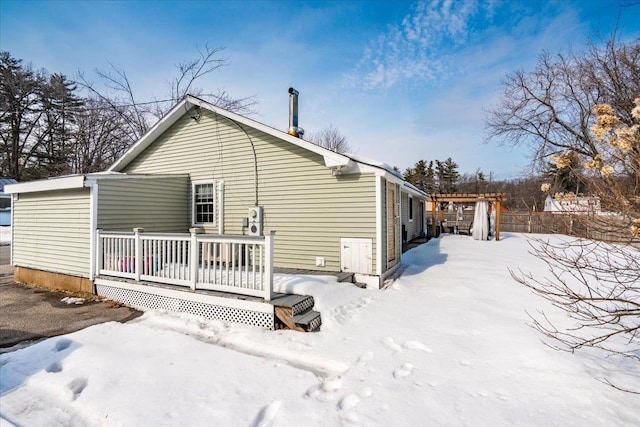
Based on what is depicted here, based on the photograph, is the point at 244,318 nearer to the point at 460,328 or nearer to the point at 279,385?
the point at 279,385

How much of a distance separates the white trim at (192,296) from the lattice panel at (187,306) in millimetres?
55

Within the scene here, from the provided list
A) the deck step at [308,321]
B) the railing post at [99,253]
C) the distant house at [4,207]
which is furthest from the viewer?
the distant house at [4,207]

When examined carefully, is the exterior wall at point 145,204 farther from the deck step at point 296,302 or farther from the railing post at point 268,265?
the deck step at point 296,302

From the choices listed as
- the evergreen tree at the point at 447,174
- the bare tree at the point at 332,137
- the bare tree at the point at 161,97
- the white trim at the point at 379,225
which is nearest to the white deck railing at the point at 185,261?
the white trim at the point at 379,225

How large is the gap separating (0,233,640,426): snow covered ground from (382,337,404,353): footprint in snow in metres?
0.01

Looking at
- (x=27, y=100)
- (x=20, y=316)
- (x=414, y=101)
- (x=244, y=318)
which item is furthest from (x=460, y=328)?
(x=27, y=100)

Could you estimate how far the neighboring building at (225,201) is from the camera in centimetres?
671

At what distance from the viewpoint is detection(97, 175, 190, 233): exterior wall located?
6977 millimetres

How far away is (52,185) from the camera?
7148 mm

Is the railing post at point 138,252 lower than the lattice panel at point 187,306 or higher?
higher

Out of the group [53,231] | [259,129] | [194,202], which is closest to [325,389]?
[259,129]

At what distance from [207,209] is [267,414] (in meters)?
6.92

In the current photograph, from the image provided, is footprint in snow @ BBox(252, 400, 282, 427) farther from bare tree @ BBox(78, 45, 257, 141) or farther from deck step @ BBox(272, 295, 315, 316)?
bare tree @ BBox(78, 45, 257, 141)

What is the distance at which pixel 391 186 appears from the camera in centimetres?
791
